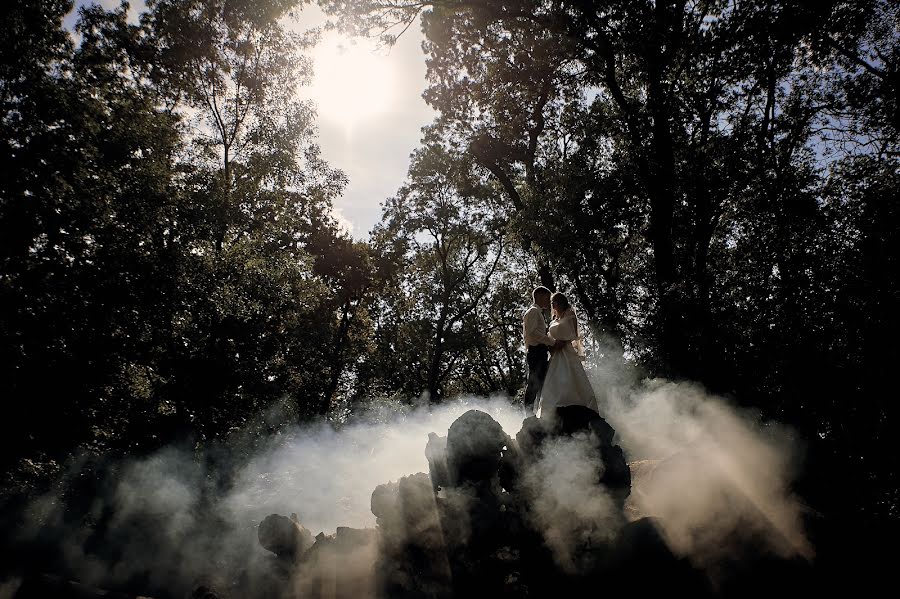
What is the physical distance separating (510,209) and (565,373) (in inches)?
597

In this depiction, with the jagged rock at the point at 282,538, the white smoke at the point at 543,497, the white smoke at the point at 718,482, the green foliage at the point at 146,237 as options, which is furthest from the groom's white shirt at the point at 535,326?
the green foliage at the point at 146,237

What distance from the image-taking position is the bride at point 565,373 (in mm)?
5641

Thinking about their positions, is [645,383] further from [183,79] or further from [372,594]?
[183,79]

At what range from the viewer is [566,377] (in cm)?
571

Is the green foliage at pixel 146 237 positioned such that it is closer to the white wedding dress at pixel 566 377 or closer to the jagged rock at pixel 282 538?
the jagged rock at pixel 282 538

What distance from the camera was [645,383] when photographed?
11.4 meters

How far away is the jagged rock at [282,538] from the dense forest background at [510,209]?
209 inches

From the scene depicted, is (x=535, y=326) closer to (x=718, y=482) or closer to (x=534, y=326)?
(x=534, y=326)

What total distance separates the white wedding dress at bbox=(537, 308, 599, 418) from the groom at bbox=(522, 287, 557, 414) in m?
0.19

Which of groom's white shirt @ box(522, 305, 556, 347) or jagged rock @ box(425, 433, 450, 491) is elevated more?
groom's white shirt @ box(522, 305, 556, 347)

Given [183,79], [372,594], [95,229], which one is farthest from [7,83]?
[372,594]

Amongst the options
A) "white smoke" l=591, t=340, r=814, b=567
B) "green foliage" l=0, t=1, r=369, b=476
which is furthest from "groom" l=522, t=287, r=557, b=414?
"green foliage" l=0, t=1, r=369, b=476

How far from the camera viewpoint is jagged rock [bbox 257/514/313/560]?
5195 millimetres

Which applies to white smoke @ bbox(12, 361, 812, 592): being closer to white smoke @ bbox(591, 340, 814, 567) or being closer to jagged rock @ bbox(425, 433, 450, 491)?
white smoke @ bbox(591, 340, 814, 567)
